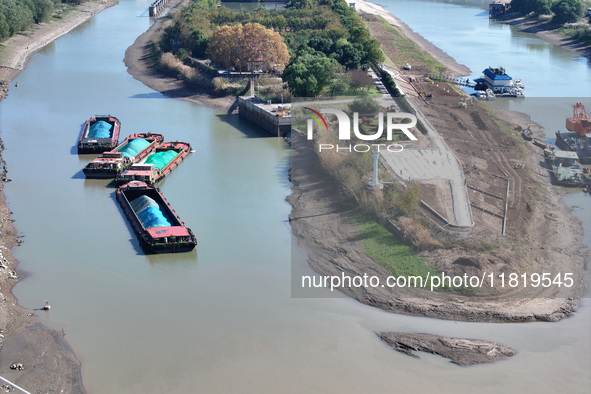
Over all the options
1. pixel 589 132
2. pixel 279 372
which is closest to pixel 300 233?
pixel 279 372

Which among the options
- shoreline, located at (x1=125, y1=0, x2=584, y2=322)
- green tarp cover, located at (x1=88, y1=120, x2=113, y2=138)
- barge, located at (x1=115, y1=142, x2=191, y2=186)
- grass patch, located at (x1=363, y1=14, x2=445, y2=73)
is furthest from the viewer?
grass patch, located at (x1=363, y1=14, x2=445, y2=73)

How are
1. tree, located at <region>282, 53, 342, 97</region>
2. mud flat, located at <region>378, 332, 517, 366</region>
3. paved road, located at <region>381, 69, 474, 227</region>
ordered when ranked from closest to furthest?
mud flat, located at <region>378, 332, 517, 366</region>
paved road, located at <region>381, 69, 474, 227</region>
tree, located at <region>282, 53, 342, 97</region>

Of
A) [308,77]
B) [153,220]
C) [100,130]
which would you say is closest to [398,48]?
[308,77]

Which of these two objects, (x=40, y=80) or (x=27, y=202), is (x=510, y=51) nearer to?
(x=40, y=80)

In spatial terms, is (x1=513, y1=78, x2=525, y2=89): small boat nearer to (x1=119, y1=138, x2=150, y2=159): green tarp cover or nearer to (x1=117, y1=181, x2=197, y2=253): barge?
(x1=119, y1=138, x2=150, y2=159): green tarp cover

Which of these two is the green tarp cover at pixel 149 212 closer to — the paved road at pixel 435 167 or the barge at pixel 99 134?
the barge at pixel 99 134

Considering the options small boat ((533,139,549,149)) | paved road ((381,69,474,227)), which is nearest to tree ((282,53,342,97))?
paved road ((381,69,474,227))
